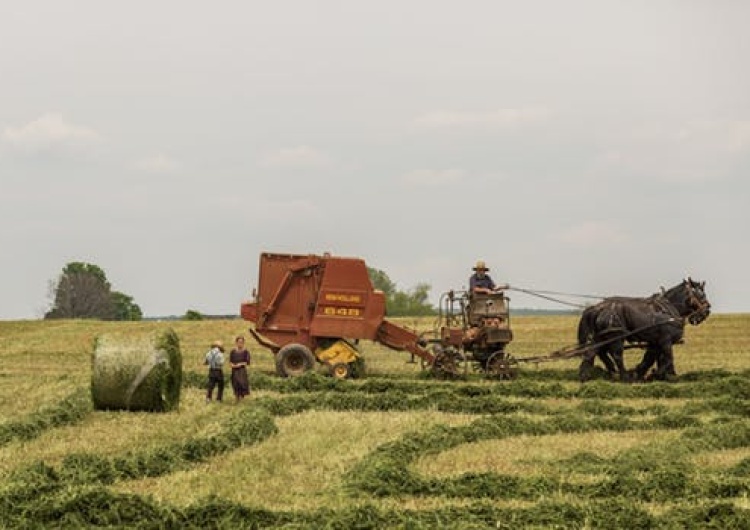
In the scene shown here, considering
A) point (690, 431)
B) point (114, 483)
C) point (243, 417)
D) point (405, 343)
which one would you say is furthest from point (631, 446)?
point (405, 343)

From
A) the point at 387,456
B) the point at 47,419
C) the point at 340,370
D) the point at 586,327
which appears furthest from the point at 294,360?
the point at 387,456

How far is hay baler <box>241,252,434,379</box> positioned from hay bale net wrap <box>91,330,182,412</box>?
691 cm

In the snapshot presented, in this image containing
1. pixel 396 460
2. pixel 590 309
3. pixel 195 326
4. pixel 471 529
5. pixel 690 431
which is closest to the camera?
pixel 471 529

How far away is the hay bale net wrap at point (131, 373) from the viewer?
18188 mm

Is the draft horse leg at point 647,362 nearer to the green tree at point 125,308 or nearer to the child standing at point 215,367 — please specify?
the child standing at point 215,367

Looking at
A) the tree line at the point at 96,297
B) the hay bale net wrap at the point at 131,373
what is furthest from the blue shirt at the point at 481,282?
the tree line at the point at 96,297

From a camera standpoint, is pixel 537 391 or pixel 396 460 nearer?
pixel 396 460

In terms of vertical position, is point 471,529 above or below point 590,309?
below

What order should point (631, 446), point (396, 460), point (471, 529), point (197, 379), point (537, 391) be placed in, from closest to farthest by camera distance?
1. point (471, 529)
2. point (396, 460)
3. point (631, 446)
4. point (537, 391)
5. point (197, 379)

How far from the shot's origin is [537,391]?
2236 centimetres

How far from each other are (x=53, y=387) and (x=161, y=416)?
6149 millimetres

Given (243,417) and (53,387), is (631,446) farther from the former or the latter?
(53,387)

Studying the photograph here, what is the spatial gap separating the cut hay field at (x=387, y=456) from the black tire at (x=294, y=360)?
961mm

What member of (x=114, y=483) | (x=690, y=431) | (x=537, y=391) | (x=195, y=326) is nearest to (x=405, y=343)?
(x=537, y=391)
